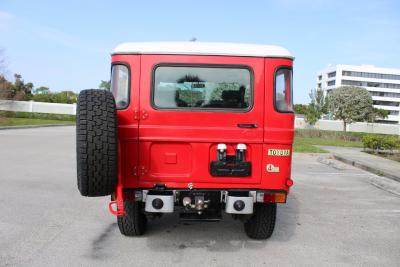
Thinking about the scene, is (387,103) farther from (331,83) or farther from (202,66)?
(202,66)

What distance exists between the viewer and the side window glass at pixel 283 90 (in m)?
4.40

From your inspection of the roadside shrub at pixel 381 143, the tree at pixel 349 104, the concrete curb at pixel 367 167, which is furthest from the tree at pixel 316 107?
the concrete curb at pixel 367 167

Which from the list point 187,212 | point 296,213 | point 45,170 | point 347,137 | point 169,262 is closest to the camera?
point 169,262

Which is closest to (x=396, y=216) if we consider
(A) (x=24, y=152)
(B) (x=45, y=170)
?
(B) (x=45, y=170)

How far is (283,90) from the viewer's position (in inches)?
175

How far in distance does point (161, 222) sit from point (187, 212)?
1.34 m


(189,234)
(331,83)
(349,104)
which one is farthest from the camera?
(331,83)

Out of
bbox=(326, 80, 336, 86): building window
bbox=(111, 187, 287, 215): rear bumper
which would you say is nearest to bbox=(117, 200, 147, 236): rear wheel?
bbox=(111, 187, 287, 215): rear bumper

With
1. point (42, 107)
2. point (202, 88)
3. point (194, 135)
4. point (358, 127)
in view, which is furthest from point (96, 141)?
point (358, 127)

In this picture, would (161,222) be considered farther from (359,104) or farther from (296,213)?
(359,104)

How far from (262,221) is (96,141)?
2312mm

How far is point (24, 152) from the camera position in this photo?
42.3ft

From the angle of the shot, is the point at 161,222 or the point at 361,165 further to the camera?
the point at 361,165

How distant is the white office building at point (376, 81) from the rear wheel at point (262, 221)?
109734 mm
